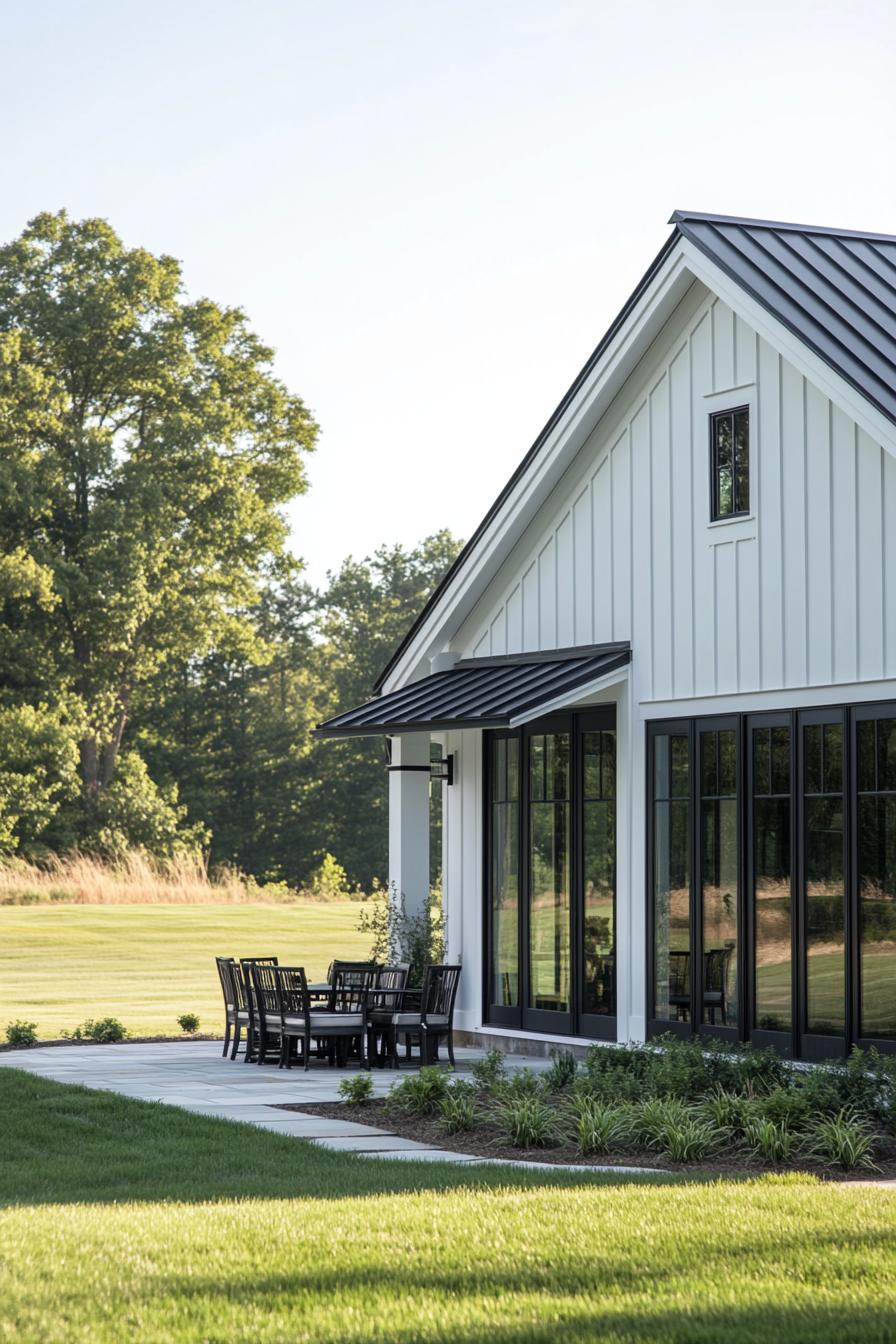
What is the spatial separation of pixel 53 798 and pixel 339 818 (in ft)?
65.8

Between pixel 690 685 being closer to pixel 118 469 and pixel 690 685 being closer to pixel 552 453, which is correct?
pixel 552 453

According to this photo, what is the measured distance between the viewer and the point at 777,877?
15.2 metres

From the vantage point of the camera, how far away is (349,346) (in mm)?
51750

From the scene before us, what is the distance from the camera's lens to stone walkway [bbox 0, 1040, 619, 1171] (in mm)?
12055

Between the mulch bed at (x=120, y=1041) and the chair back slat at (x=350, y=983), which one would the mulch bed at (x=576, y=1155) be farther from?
the mulch bed at (x=120, y=1041)

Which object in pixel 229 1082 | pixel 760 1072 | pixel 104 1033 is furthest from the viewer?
pixel 104 1033

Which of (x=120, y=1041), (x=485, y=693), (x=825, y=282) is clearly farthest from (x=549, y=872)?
(x=825, y=282)

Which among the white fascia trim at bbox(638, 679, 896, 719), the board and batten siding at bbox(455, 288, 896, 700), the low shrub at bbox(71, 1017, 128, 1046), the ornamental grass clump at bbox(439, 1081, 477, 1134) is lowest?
the low shrub at bbox(71, 1017, 128, 1046)

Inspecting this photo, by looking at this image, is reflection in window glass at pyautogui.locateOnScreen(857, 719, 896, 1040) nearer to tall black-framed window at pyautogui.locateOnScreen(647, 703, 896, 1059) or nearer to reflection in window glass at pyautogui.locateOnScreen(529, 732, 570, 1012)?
tall black-framed window at pyautogui.locateOnScreen(647, 703, 896, 1059)

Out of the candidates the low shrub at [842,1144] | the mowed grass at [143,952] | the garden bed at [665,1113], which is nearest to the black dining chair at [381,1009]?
the garden bed at [665,1113]

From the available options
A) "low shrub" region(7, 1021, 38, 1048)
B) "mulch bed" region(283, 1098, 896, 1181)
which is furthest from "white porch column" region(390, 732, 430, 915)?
"mulch bed" region(283, 1098, 896, 1181)

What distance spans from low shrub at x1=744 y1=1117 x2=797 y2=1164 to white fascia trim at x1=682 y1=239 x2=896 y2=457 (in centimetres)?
→ 532

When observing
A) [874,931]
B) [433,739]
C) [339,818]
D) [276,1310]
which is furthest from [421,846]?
[339,818]

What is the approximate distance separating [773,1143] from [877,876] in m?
3.60
